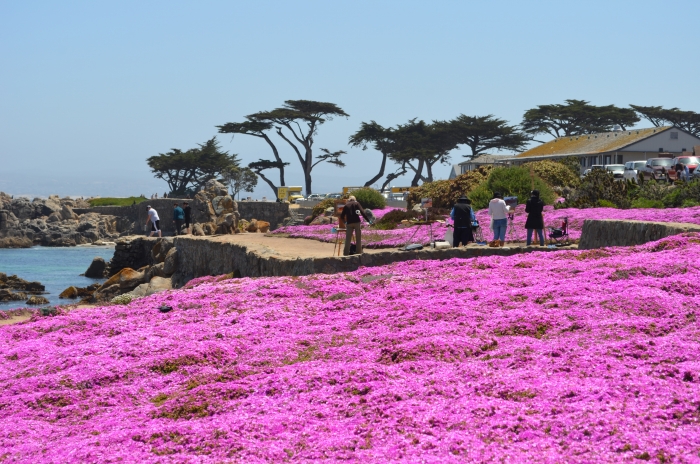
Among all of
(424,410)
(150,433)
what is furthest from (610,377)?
(150,433)

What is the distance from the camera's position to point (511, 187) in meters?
36.7

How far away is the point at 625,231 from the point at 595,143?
58.5 m

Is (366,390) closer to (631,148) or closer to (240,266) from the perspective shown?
(240,266)

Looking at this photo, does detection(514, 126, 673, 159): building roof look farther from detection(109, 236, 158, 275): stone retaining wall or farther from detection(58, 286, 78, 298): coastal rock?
detection(58, 286, 78, 298): coastal rock

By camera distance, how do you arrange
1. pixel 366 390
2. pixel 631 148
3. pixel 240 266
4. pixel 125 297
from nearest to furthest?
pixel 366 390 < pixel 125 297 < pixel 240 266 < pixel 631 148

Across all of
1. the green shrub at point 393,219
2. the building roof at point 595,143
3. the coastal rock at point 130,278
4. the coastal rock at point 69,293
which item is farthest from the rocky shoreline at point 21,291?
the building roof at point 595,143

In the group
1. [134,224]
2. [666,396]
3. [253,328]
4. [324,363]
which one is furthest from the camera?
[134,224]

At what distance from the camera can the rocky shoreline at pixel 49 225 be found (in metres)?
80.6

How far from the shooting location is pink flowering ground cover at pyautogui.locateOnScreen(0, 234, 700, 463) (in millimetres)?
6621

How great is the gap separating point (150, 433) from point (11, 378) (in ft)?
13.1

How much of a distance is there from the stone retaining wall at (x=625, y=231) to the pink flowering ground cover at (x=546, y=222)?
3.83 m

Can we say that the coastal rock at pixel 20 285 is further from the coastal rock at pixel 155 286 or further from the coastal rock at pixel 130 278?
the coastal rock at pixel 155 286

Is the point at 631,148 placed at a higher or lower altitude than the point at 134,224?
higher

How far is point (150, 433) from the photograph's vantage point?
7574 mm
